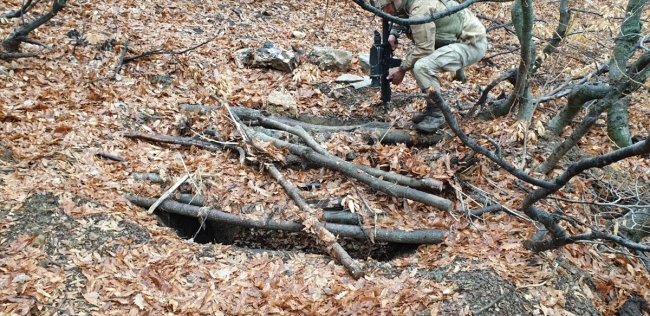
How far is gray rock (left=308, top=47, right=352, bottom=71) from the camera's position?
7.72m

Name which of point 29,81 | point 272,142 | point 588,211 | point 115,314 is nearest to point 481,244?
point 588,211

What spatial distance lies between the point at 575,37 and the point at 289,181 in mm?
5583

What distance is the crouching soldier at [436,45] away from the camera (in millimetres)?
4980

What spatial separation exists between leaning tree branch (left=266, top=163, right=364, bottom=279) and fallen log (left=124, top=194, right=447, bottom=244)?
14 cm

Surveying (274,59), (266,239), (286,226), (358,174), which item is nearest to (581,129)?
(358,174)

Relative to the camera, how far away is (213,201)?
182 inches

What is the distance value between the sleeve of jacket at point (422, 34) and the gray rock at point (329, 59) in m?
2.66

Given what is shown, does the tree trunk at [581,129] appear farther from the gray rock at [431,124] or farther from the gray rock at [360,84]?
the gray rock at [360,84]

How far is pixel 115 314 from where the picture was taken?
3.33 meters

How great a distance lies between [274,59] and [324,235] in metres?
4.06

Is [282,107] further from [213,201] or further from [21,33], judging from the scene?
[21,33]

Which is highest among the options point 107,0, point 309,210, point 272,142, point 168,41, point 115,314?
point 107,0

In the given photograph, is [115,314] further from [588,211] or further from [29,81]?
[588,211]

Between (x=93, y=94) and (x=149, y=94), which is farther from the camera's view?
(x=149, y=94)
